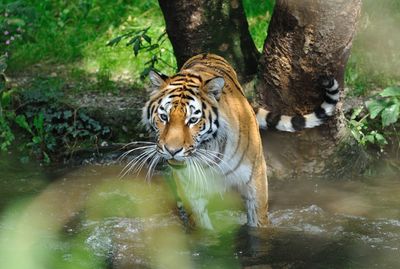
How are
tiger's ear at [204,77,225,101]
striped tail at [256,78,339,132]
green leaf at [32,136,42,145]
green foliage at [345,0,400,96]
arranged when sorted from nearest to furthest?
tiger's ear at [204,77,225,101]
striped tail at [256,78,339,132]
green leaf at [32,136,42,145]
green foliage at [345,0,400,96]

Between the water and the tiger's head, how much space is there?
2.28ft

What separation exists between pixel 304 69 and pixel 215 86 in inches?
39.1

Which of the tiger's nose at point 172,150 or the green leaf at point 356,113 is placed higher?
the tiger's nose at point 172,150

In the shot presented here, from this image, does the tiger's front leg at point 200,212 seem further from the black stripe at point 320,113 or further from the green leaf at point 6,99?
the green leaf at point 6,99

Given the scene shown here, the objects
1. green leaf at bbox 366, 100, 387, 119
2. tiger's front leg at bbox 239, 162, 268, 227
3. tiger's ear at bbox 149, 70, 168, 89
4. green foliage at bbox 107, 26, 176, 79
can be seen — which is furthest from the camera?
green foliage at bbox 107, 26, 176, 79

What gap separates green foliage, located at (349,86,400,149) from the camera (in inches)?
221

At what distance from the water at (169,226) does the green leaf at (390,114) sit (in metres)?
0.56

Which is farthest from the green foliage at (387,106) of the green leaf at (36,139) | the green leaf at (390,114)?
the green leaf at (36,139)

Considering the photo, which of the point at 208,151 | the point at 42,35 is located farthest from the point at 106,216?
the point at 42,35

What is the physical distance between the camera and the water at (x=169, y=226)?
16.0ft

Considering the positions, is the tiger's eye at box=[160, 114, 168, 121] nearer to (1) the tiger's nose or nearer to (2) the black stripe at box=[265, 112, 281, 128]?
(1) the tiger's nose

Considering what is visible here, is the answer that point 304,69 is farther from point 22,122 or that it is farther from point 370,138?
point 22,122

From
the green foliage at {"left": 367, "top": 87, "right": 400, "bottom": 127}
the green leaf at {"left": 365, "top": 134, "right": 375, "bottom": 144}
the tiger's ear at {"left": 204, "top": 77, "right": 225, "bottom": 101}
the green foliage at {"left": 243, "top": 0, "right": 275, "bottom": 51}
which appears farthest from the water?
the green foliage at {"left": 243, "top": 0, "right": 275, "bottom": 51}

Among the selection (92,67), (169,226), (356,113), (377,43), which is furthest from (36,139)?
(377,43)
